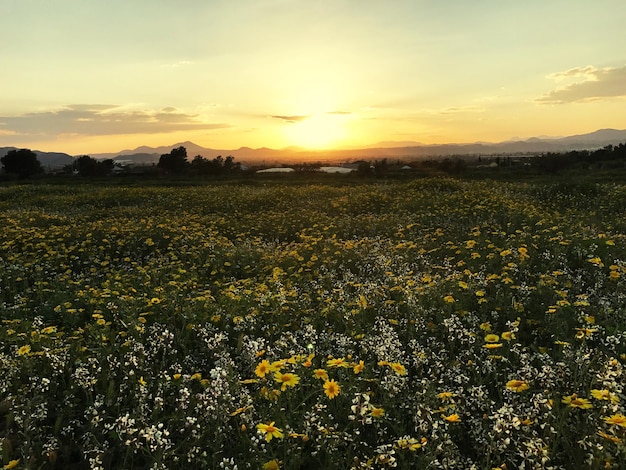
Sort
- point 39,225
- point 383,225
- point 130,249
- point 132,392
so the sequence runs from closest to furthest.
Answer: point 132,392 < point 130,249 < point 383,225 < point 39,225

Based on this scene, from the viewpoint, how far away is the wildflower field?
3240 mm

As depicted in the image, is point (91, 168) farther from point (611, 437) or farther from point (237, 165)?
point (611, 437)

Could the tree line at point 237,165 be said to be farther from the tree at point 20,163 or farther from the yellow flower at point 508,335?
the yellow flower at point 508,335

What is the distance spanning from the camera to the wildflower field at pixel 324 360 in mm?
3240

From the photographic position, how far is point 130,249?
1158 centimetres

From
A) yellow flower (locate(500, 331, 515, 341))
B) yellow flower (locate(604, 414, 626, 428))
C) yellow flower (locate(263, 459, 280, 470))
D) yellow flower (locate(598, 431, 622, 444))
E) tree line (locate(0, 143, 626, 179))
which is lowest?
yellow flower (locate(263, 459, 280, 470))

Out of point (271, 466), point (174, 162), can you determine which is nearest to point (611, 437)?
point (271, 466)

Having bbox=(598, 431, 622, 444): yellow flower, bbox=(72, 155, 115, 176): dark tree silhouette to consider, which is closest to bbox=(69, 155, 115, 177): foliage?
bbox=(72, 155, 115, 176): dark tree silhouette

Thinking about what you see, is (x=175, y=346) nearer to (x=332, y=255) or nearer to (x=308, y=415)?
(x=308, y=415)

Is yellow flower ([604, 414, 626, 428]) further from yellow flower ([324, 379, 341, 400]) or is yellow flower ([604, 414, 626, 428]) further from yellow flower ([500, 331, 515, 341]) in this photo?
yellow flower ([324, 379, 341, 400])

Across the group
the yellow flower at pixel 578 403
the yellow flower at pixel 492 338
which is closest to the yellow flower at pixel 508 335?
the yellow flower at pixel 492 338

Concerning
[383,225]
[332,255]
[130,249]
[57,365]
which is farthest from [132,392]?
[383,225]

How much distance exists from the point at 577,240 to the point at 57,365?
30.7ft

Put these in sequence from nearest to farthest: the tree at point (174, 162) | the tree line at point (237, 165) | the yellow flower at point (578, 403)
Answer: the yellow flower at point (578, 403) < the tree line at point (237, 165) < the tree at point (174, 162)
